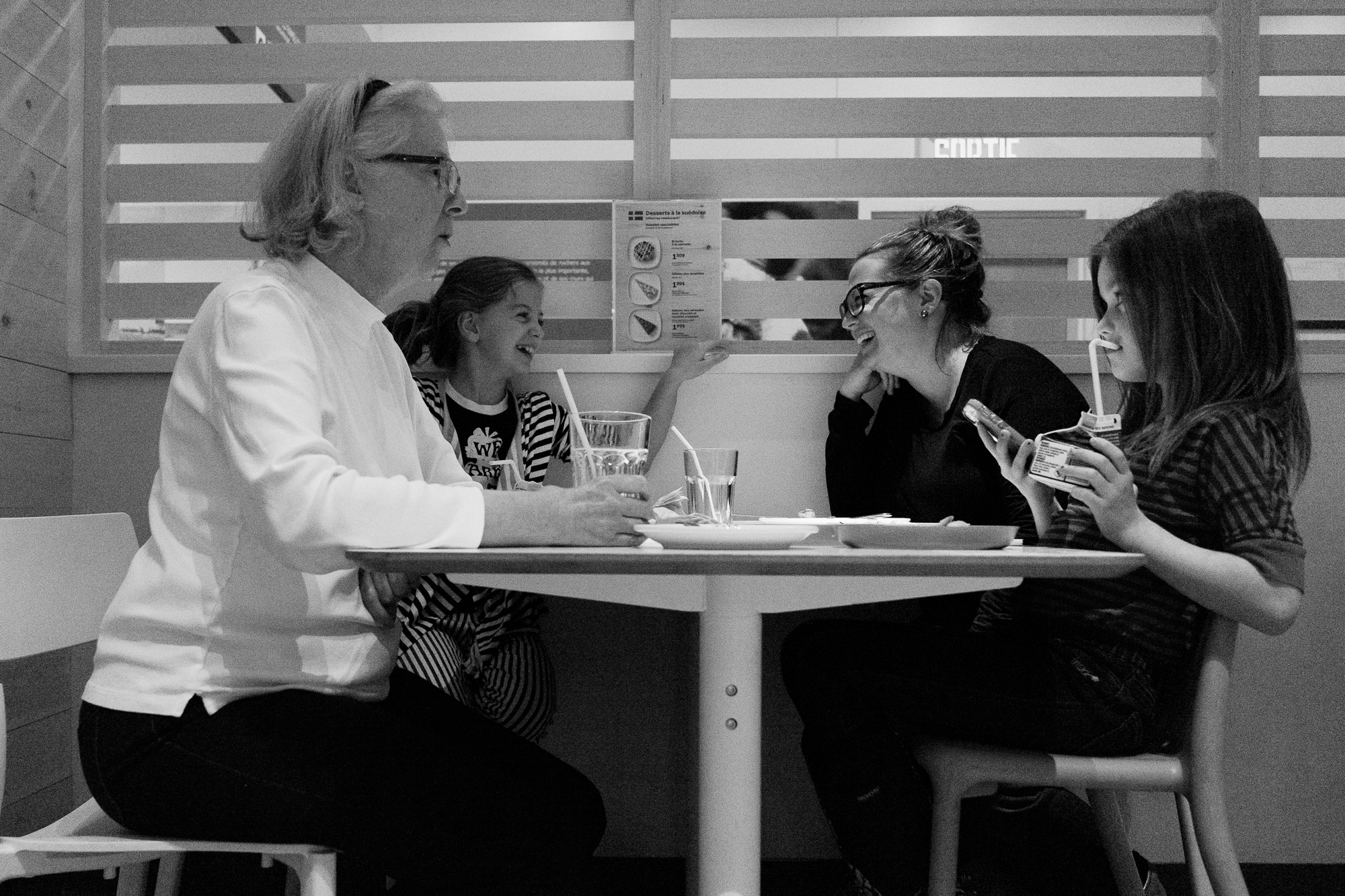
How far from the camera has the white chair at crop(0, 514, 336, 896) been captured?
3.98 ft

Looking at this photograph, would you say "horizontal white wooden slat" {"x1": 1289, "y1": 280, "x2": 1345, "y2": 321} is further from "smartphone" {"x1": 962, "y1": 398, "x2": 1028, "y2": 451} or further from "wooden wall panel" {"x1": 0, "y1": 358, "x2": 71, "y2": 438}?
"wooden wall panel" {"x1": 0, "y1": 358, "x2": 71, "y2": 438}

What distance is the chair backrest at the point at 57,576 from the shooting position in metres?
1.38

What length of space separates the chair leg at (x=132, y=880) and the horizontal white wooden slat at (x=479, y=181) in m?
1.52

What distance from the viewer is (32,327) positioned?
7.38 feet

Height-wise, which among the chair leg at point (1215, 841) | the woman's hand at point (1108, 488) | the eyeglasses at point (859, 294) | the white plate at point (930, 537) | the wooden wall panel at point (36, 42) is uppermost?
the wooden wall panel at point (36, 42)

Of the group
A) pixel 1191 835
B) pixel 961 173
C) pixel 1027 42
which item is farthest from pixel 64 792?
pixel 1027 42

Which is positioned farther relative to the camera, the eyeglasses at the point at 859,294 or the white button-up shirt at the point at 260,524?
the eyeglasses at the point at 859,294

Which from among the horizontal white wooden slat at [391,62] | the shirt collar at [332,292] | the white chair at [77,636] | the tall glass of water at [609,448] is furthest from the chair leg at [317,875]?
the horizontal white wooden slat at [391,62]

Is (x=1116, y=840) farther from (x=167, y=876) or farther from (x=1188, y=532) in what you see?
(x=167, y=876)

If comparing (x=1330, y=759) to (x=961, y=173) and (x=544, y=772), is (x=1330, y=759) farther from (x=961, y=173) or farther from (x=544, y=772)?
(x=544, y=772)

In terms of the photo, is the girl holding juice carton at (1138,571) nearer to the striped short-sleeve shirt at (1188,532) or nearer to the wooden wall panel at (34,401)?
the striped short-sleeve shirt at (1188,532)

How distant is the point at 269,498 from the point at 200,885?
4.96ft

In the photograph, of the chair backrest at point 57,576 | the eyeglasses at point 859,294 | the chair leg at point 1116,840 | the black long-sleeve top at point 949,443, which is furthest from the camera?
the eyeglasses at point 859,294

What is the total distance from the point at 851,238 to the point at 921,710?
1227 millimetres
